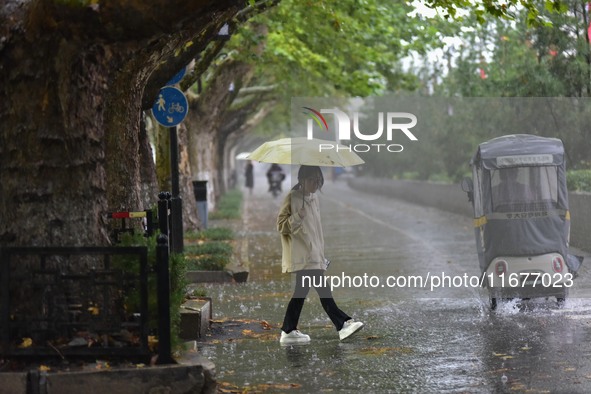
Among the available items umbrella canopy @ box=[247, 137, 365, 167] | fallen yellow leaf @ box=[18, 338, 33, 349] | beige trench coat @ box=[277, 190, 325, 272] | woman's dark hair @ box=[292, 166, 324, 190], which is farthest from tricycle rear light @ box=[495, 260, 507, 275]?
fallen yellow leaf @ box=[18, 338, 33, 349]

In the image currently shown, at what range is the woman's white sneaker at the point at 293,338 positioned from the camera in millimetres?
11171

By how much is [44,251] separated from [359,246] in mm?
14949

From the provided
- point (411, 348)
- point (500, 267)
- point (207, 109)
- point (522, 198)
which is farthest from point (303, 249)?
point (207, 109)

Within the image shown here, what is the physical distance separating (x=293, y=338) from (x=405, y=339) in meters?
1.10

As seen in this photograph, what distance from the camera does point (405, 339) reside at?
37.0ft

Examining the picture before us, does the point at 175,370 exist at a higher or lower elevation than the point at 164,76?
lower

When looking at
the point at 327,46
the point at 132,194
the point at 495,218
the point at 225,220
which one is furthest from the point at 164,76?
the point at 225,220

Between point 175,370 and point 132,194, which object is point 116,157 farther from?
point 175,370

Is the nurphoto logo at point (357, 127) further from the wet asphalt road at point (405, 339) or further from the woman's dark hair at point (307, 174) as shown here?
the woman's dark hair at point (307, 174)

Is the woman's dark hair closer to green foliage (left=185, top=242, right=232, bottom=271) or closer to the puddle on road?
the puddle on road

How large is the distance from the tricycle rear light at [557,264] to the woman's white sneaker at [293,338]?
10.9 ft

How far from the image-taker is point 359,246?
22844 mm

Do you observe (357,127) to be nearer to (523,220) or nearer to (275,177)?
(523,220)

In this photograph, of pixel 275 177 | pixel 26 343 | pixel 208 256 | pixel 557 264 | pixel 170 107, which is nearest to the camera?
pixel 26 343
